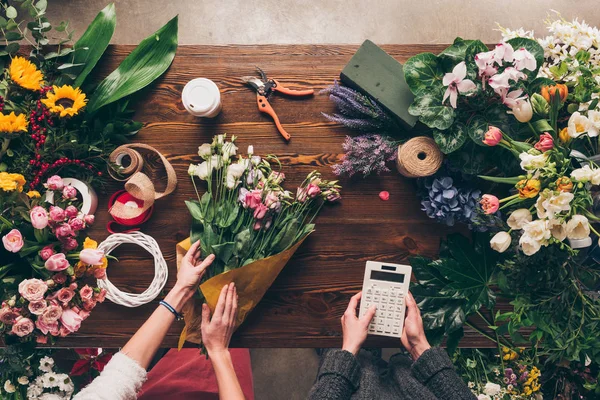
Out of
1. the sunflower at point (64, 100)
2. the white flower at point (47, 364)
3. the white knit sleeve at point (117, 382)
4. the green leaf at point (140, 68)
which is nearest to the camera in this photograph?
the white knit sleeve at point (117, 382)

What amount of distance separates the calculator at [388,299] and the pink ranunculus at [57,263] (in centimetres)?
89

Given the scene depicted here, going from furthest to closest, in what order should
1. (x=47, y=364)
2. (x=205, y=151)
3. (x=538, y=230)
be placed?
(x=47, y=364)
(x=205, y=151)
(x=538, y=230)

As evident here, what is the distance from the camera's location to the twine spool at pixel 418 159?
49.7 inches

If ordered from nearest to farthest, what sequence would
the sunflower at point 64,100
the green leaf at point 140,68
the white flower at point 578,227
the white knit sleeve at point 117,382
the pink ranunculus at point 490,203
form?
the white flower at point 578,227, the pink ranunculus at point 490,203, the white knit sleeve at point 117,382, the sunflower at point 64,100, the green leaf at point 140,68

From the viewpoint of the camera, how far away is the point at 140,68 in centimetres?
140

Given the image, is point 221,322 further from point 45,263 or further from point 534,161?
point 534,161

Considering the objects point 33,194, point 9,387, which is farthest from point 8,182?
point 9,387

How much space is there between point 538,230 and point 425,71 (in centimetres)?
56

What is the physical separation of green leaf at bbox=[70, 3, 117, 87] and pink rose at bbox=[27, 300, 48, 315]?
0.73m

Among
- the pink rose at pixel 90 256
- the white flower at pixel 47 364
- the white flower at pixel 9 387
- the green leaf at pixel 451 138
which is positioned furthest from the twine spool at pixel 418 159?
the white flower at pixel 9 387

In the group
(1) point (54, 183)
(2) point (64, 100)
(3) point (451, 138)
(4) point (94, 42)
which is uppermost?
(4) point (94, 42)

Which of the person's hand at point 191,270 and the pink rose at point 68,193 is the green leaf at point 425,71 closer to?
the person's hand at point 191,270

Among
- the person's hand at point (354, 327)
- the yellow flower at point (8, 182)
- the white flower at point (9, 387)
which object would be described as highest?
the yellow flower at point (8, 182)

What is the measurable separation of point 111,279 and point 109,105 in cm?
58
